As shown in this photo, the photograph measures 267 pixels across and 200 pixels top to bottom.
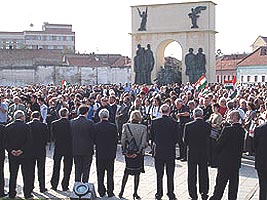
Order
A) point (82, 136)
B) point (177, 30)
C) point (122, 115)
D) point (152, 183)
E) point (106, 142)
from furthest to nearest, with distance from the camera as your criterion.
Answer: point (177, 30) → point (122, 115) → point (152, 183) → point (82, 136) → point (106, 142)

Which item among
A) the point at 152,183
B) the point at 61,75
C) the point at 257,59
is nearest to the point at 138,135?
the point at 152,183

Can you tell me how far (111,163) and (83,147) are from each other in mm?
704

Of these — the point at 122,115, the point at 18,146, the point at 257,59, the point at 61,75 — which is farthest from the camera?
the point at 257,59

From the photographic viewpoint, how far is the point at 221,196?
10.0 metres

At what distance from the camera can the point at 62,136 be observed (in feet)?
36.9

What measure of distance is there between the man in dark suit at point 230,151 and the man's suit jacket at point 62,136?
3339mm

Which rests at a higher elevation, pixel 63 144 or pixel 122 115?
pixel 122 115

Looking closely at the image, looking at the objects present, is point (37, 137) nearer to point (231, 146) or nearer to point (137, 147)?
point (137, 147)

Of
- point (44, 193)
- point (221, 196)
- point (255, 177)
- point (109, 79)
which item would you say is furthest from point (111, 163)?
point (109, 79)

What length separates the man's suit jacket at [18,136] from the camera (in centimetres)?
1055

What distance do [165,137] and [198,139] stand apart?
66 cm

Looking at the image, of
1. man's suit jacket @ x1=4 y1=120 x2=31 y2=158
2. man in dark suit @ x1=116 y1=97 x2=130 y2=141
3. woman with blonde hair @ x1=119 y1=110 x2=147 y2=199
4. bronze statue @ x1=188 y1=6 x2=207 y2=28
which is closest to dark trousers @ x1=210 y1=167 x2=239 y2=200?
woman with blonde hair @ x1=119 y1=110 x2=147 y2=199

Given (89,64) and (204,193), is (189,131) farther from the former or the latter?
(89,64)

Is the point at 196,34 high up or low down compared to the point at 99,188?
up
